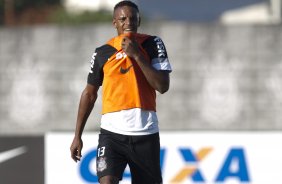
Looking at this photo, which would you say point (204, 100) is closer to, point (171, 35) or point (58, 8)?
point (171, 35)

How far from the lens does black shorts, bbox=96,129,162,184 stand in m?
4.88

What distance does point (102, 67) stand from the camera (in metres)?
4.93

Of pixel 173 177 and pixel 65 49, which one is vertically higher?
pixel 65 49

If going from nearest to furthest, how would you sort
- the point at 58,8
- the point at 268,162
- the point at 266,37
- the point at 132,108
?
1. the point at 132,108
2. the point at 268,162
3. the point at 266,37
4. the point at 58,8

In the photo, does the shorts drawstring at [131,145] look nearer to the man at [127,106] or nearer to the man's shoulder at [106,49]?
the man at [127,106]

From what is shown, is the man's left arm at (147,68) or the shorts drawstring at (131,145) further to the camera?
the shorts drawstring at (131,145)

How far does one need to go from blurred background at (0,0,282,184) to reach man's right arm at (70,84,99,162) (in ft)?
34.4

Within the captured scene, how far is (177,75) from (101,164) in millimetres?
11146

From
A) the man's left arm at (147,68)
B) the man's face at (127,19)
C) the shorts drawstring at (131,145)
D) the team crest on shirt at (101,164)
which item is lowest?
the team crest on shirt at (101,164)

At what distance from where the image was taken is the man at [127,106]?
481 centimetres

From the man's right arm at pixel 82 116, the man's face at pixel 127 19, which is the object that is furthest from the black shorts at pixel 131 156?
the man's face at pixel 127 19

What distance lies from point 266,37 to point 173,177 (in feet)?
28.8

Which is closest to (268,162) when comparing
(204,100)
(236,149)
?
(236,149)

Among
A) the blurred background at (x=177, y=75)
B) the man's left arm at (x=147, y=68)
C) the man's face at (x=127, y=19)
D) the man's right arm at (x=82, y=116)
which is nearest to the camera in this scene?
the man's left arm at (x=147, y=68)
